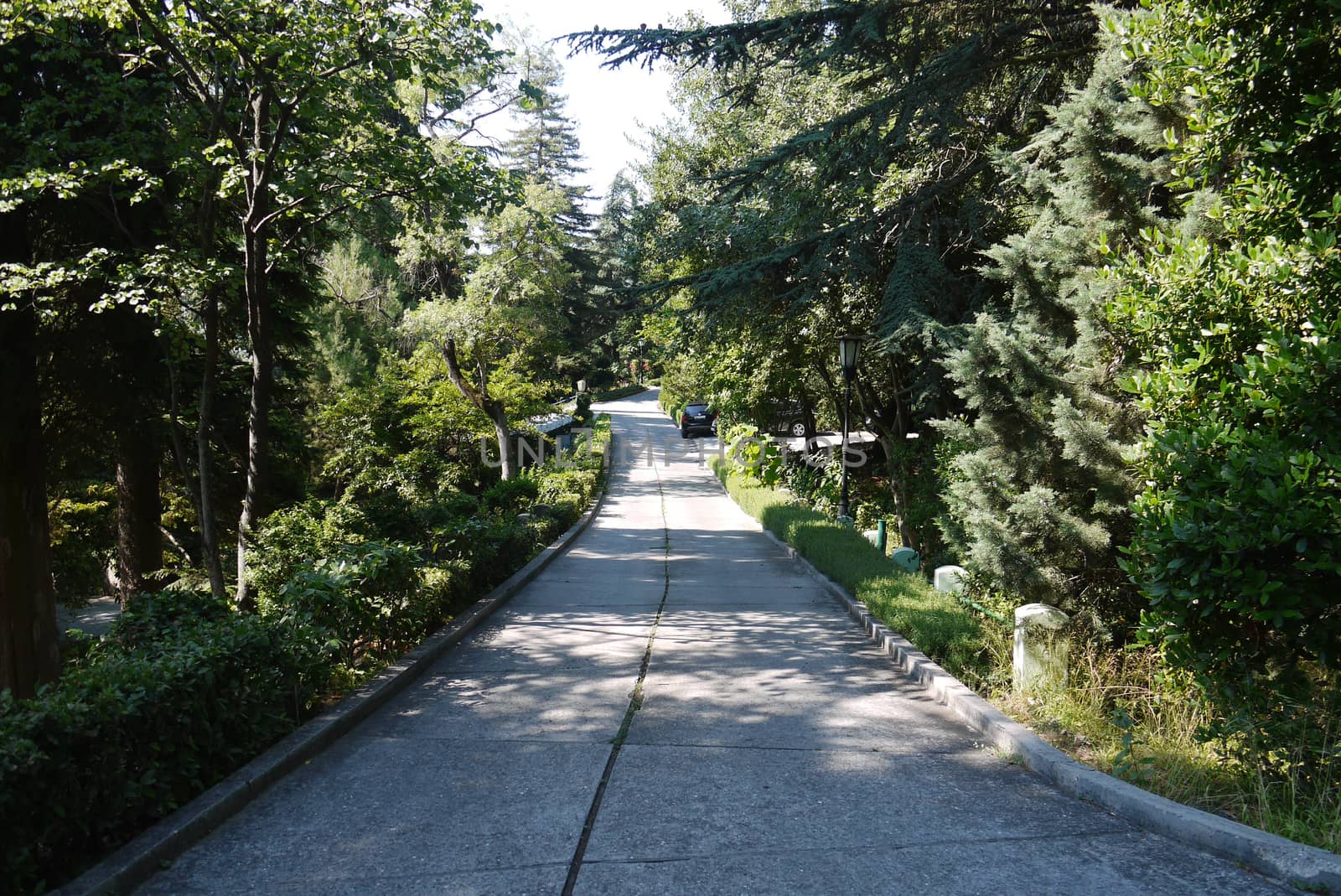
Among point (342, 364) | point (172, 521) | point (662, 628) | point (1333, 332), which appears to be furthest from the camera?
point (342, 364)

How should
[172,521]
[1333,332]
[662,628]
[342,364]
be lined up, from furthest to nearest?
[342,364] → [172,521] → [662,628] → [1333,332]

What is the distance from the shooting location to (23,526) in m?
10.1

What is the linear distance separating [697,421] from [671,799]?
3733 centimetres

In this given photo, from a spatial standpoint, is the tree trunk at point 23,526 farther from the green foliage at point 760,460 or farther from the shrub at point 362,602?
the green foliage at point 760,460

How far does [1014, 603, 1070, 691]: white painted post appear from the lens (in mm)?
6070

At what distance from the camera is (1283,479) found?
379 cm

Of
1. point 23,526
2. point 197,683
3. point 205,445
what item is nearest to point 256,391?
point 205,445

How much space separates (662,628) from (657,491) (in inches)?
715

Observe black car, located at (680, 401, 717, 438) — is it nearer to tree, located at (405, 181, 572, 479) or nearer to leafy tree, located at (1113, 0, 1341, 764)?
tree, located at (405, 181, 572, 479)

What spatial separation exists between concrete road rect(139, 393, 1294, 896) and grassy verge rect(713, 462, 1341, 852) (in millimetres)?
391

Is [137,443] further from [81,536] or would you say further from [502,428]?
[502,428]

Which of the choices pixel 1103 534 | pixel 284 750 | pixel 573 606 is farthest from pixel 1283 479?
pixel 573 606

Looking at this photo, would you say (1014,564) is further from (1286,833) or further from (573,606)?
(573,606)

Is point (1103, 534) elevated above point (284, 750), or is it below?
above
